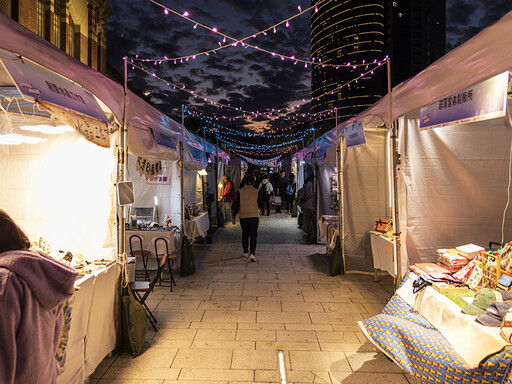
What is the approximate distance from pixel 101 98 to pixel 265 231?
365 inches

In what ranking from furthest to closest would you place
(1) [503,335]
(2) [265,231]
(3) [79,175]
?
(2) [265,231] → (3) [79,175] → (1) [503,335]

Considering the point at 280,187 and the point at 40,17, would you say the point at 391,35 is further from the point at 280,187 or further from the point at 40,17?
the point at 40,17

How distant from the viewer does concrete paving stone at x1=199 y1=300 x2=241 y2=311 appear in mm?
4938

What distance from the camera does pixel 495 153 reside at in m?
4.45

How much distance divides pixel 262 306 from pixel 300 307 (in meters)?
0.54

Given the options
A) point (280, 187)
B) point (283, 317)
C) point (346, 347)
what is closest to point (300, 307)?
point (283, 317)

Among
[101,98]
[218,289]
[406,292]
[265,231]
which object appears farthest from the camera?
[265,231]

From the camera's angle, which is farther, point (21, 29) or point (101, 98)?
point (101, 98)

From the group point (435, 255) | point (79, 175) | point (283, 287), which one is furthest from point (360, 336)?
point (79, 175)

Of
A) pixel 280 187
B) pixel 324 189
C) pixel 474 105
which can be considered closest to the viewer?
pixel 474 105

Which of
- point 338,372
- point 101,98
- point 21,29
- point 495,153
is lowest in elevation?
point 338,372

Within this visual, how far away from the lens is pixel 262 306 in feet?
16.5

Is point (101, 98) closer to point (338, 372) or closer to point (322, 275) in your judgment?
point (338, 372)

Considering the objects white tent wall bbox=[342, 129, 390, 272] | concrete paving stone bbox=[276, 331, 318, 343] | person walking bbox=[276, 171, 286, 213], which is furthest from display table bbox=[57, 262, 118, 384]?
person walking bbox=[276, 171, 286, 213]
